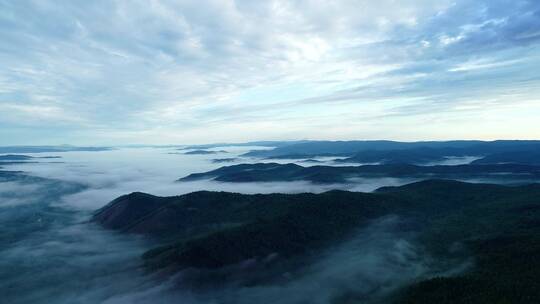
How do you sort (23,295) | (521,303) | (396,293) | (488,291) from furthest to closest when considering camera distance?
(23,295)
(396,293)
(488,291)
(521,303)

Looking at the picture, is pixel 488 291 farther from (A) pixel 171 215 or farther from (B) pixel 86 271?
(A) pixel 171 215

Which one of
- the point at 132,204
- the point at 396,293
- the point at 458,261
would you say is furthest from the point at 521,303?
the point at 132,204

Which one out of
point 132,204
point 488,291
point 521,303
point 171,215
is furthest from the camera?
point 132,204

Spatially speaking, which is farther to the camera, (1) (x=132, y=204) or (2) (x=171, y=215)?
(1) (x=132, y=204)

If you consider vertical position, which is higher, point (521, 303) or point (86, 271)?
point (521, 303)

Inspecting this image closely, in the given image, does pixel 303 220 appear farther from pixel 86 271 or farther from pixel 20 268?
pixel 20 268

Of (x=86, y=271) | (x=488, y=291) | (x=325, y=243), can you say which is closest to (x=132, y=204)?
(x=86, y=271)
